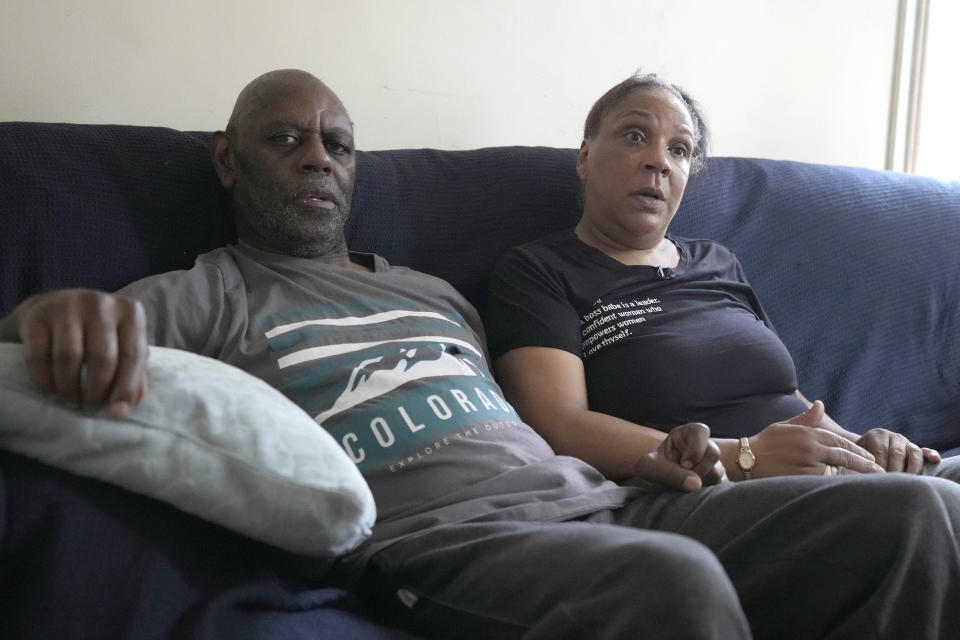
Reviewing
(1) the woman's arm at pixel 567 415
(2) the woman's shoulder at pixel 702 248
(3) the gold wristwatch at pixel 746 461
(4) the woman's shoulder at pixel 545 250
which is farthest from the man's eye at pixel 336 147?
(3) the gold wristwatch at pixel 746 461

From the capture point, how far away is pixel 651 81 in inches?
70.2

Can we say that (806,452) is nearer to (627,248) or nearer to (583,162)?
(627,248)

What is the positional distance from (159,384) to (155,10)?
3.39 feet

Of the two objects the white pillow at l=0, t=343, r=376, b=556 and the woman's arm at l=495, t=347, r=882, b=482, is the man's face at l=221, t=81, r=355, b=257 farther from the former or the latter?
the white pillow at l=0, t=343, r=376, b=556

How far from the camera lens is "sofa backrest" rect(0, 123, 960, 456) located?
1377 mm

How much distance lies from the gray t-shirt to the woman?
0.30 feet

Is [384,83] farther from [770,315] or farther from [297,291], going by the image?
[770,315]

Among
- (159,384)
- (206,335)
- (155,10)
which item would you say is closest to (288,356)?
(206,335)

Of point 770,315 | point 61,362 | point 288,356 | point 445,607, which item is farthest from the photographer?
point 770,315

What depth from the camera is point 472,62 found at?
202cm

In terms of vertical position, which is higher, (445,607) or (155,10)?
(155,10)

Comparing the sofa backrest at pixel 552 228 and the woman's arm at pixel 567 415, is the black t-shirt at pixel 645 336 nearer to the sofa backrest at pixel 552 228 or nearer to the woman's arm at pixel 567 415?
the woman's arm at pixel 567 415

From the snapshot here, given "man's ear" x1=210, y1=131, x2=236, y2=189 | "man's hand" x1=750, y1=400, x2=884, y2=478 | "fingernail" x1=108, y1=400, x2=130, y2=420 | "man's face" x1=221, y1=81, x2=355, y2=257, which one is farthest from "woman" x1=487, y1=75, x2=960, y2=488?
"fingernail" x1=108, y1=400, x2=130, y2=420

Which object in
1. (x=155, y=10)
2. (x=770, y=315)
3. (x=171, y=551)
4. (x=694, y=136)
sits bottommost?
(x=770, y=315)
